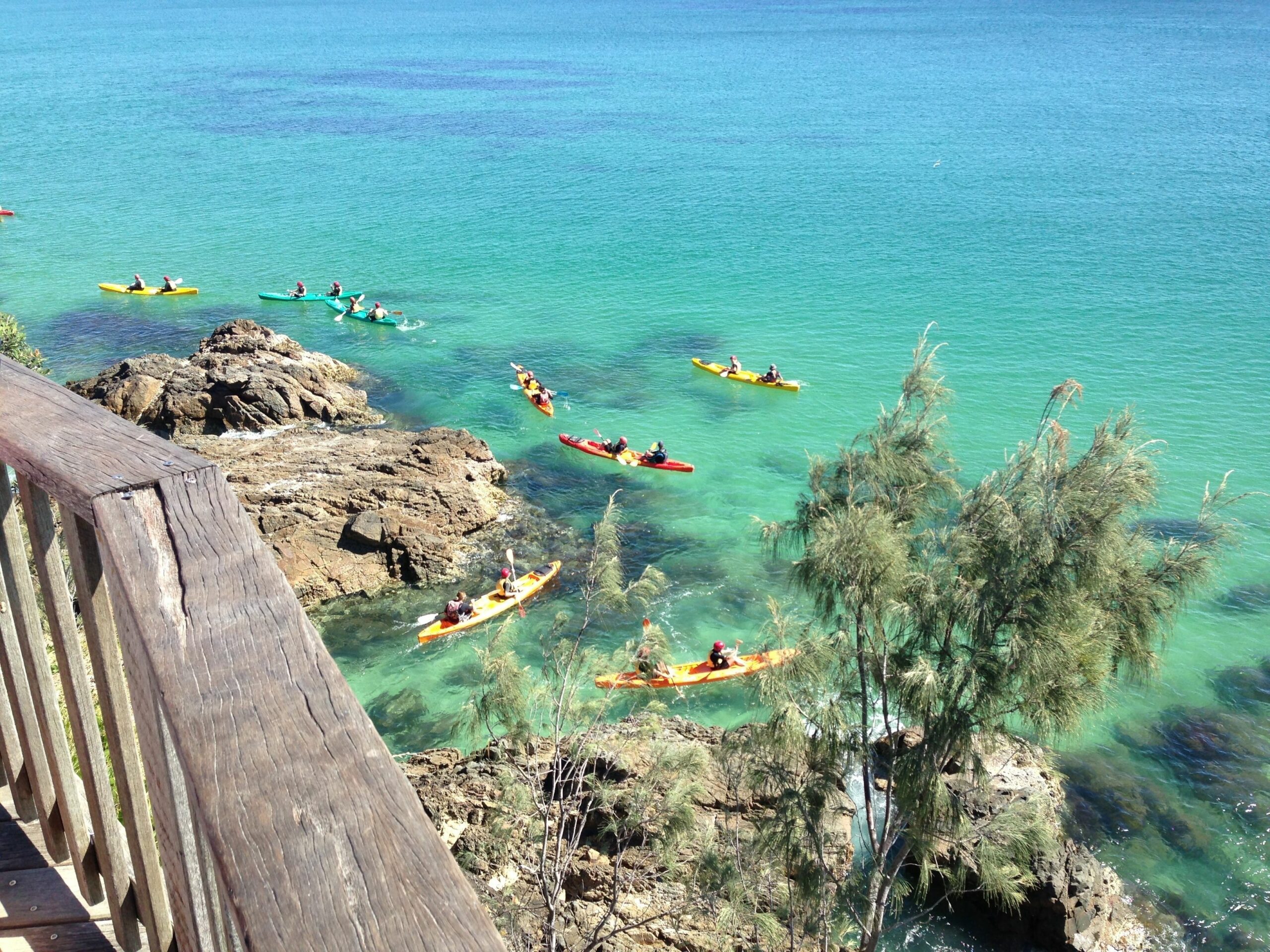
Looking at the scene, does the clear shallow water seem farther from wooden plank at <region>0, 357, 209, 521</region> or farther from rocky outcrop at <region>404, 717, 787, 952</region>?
wooden plank at <region>0, 357, 209, 521</region>

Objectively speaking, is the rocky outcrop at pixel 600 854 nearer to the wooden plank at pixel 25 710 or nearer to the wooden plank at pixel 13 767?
the wooden plank at pixel 13 767

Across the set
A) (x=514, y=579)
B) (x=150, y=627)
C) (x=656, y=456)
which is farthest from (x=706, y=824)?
(x=656, y=456)

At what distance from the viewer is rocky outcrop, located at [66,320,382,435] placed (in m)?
26.2

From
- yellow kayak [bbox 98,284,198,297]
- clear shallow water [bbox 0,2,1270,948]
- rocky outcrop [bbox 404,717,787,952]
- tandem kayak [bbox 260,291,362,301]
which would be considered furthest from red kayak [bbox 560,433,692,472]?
yellow kayak [bbox 98,284,198,297]

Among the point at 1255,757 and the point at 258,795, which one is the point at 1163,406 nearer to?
the point at 1255,757

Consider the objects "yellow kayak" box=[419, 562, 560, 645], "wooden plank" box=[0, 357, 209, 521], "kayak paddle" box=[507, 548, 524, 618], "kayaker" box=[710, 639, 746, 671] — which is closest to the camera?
"wooden plank" box=[0, 357, 209, 521]

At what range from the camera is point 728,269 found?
40750 mm

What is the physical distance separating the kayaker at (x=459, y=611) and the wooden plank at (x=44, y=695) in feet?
54.7

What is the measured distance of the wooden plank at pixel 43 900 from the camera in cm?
250

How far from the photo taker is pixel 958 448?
2691cm

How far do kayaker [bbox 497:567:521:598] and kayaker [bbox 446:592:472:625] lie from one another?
2.36 ft

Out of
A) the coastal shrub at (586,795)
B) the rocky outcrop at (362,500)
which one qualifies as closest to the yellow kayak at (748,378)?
the rocky outcrop at (362,500)

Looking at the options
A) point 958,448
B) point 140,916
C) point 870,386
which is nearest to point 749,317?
point 870,386

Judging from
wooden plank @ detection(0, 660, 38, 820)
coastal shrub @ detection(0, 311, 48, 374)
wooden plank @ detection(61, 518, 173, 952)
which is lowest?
coastal shrub @ detection(0, 311, 48, 374)
